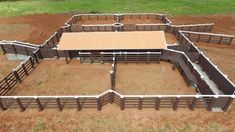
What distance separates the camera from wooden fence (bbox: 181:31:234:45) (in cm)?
2414

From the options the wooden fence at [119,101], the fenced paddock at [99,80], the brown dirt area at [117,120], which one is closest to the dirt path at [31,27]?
the fenced paddock at [99,80]

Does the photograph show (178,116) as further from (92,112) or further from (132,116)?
(92,112)

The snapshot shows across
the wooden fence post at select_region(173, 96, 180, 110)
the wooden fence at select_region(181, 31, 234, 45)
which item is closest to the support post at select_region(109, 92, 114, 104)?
the wooden fence post at select_region(173, 96, 180, 110)

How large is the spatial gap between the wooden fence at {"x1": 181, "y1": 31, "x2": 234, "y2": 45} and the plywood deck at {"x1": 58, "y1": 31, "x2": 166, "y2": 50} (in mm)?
5697

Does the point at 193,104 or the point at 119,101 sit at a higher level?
the point at 193,104

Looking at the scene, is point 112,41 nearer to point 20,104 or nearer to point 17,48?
point 17,48

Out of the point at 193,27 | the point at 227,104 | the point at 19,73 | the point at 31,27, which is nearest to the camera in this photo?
the point at 227,104

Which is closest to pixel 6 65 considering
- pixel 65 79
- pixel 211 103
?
pixel 65 79

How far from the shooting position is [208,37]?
80.9 ft

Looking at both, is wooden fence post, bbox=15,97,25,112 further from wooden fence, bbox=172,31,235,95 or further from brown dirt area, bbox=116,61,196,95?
wooden fence, bbox=172,31,235,95

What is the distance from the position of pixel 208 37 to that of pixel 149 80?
36.3 ft

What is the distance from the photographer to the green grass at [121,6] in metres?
35.2

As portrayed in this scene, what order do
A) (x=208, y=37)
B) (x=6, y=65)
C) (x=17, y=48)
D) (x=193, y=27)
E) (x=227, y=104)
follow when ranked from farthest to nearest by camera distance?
(x=193, y=27)
(x=208, y=37)
(x=17, y=48)
(x=6, y=65)
(x=227, y=104)

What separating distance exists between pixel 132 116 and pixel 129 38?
361 inches
